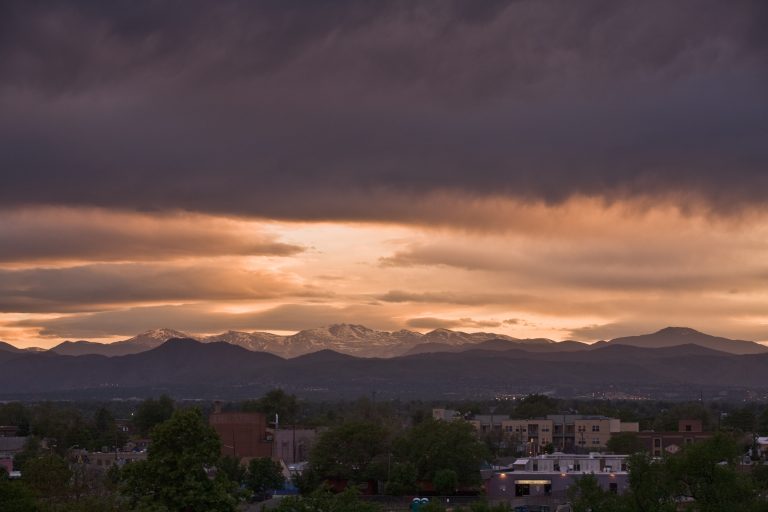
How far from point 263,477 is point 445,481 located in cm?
1840

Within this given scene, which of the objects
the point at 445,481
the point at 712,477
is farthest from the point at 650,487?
the point at 445,481

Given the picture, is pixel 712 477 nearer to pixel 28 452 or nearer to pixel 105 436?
pixel 28 452

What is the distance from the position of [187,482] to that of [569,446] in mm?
126720

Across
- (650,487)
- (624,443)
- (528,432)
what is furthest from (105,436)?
(650,487)

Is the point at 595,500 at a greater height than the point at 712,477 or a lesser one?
lesser

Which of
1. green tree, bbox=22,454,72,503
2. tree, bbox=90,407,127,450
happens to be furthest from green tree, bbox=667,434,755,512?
tree, bbox=90,407,127,450

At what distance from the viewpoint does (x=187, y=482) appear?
58.2m

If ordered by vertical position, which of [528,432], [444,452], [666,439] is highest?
[528,432]

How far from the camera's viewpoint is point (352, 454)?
398 ft

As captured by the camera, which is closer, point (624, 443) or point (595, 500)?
point (595, 500)

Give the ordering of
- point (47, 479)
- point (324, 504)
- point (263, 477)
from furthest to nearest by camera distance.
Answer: point (263, 477), point (47, 479), point (324, 504)

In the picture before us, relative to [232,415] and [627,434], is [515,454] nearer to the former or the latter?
[627,434]

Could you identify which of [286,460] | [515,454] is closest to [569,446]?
[515,454]

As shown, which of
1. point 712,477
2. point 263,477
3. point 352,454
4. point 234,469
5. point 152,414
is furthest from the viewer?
point 152,414
